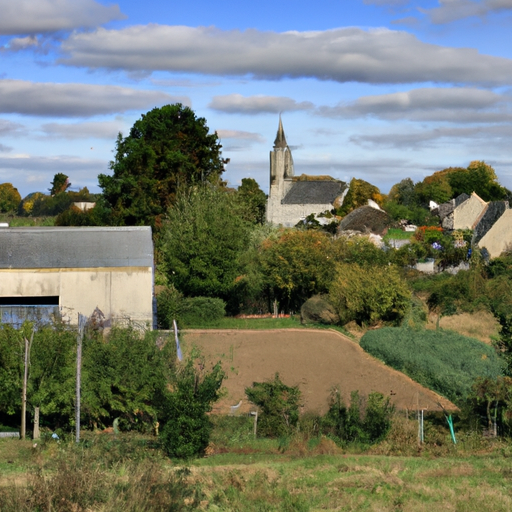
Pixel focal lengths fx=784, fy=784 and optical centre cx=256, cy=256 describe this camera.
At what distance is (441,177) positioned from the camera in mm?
81438

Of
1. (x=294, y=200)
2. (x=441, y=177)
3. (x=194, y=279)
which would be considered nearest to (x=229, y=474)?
(x=194, y=279)

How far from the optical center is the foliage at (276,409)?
68.0 ft

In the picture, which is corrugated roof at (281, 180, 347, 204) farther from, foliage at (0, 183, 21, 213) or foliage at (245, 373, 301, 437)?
foliage at (0, 183, 21, 213)

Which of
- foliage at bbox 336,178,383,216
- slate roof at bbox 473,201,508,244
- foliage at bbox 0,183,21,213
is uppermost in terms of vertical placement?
foliage at bbox 0,183,21,213

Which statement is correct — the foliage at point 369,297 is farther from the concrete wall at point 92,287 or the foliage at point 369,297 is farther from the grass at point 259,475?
the grass at point 259,475

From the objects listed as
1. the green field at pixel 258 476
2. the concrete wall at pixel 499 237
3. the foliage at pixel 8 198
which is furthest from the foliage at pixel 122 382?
the foliage at pixel 8 198

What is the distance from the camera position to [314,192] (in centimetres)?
7156

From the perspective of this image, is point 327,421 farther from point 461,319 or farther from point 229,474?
point 461,319

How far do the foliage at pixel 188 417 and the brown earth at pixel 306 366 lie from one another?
13.7ft

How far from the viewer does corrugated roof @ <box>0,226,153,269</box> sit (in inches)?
1264

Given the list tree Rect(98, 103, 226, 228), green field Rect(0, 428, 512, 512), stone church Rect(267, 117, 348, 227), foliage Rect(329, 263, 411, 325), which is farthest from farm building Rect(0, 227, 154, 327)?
stone church Rect(267, 117, 348, 227)

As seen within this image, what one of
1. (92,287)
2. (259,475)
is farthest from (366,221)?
(259,475)

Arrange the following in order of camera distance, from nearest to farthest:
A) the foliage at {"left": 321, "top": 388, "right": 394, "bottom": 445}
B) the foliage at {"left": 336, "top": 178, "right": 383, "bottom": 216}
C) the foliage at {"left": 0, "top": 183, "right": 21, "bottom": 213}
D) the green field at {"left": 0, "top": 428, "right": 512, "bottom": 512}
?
the green field at {"left": 0, "top": 428, "right": 512, "bottom": 512}, the foliage at {"left": 321, "top": 388, "right": 394, "bottom": 445}, the foliage at {"left": 336, "top": 178, "right": 383, "bottom": 216}, the foliage at {"left": 0, "top": 183, "right": 21, "bottom": 213}

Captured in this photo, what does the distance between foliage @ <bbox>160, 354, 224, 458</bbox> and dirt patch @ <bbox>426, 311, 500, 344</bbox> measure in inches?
688
